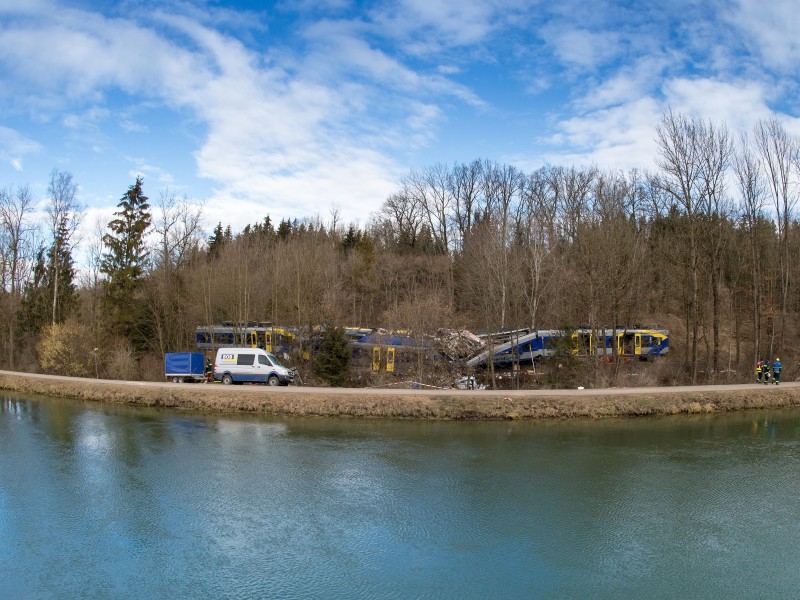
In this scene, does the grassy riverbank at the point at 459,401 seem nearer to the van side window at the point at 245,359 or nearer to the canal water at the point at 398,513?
the canal water at the point at 398,513

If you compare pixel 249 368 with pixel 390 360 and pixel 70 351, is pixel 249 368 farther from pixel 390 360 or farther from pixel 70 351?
pixel 70 351

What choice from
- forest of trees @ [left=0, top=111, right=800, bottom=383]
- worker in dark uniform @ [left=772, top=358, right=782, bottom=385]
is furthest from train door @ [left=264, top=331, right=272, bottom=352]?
worker in dark uniform @ [left=772, top=358, right=782, bottom=385]

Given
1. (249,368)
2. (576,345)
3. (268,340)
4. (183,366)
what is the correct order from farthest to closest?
(268,340) → (183,366) → (576,345) → (249,368)

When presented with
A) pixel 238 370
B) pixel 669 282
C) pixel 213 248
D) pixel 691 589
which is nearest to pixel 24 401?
pixel 238 370

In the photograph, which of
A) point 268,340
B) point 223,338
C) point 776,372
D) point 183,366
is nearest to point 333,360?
point 183,366

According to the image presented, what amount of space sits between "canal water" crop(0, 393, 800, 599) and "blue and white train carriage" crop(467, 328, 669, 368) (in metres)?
9.20

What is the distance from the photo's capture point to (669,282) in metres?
44.9

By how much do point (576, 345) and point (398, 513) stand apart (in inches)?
797

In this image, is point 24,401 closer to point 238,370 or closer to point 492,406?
point 238,370

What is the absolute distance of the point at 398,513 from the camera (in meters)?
12.6

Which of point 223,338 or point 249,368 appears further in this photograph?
point 223,338

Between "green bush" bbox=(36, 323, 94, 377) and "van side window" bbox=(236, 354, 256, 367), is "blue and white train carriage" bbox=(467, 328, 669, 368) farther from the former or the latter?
"green bush" bbox=(36, 323, 94, 377)

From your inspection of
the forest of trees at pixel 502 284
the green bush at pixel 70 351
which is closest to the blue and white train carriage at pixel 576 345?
the forest of trees at pixel 502 284

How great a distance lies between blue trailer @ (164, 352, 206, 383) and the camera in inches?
1234
